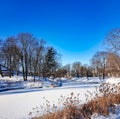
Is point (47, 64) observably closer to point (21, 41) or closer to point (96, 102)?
point (21, 41)

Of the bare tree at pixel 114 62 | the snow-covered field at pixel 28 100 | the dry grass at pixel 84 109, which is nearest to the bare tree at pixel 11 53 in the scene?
the snow-covered field at pixel 28 100

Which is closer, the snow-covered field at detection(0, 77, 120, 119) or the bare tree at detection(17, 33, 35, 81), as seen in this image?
the snow-covered field at detection(0, 77, 120, 119)

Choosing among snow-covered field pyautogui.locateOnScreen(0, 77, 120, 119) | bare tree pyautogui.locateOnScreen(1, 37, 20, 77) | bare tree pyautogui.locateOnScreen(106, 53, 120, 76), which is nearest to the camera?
snow-covered field pyautogui.locateOnScreen(0, 77, 120, 119)

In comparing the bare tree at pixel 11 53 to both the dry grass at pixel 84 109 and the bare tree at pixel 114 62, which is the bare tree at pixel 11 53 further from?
Result: the dry grass at pixel 84 109

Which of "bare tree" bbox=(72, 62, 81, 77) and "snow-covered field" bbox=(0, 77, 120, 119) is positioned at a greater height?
"bare tree" bbox=(72, 62, 81, 77)

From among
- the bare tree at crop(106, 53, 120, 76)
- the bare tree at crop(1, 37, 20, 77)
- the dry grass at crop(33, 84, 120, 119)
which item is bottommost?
the dry grass at crop(33, 84, 120, 119)

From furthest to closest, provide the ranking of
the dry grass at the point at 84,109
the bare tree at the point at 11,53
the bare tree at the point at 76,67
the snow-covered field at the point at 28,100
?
the bare tree at the point at 76,67
the bare tree at the point at 11,53
the snow-covered field at the point at 28,100
the dry grass at the point at 84,109

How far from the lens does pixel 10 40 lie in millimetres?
47125

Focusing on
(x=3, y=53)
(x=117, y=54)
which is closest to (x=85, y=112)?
(x=117, y=54)

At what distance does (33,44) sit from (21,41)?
2777mm

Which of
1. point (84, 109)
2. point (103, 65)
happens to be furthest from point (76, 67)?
point (84, 109)

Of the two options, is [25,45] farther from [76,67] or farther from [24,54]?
[76,67]

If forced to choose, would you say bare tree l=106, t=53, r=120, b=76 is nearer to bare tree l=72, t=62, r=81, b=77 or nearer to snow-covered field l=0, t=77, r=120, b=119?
snow-covered field l=0, t=77, r=120, b=119

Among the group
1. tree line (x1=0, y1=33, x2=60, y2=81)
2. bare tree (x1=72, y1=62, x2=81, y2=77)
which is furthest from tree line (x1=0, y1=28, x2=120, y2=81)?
bare tree (x1=72, y1=62, x2=81, y2=77)
